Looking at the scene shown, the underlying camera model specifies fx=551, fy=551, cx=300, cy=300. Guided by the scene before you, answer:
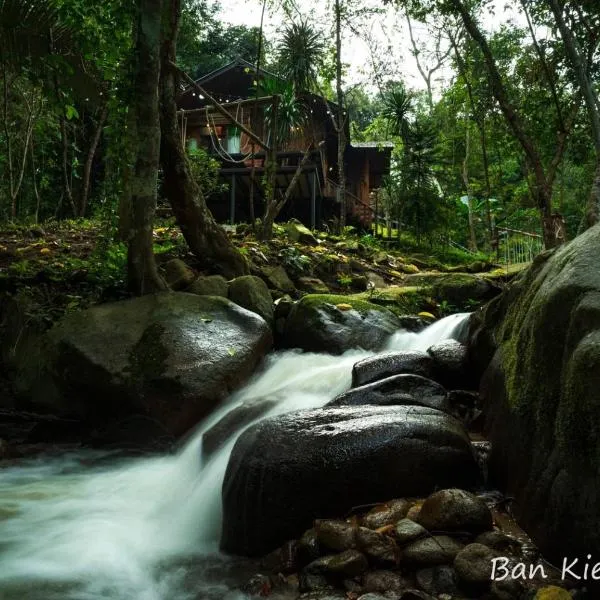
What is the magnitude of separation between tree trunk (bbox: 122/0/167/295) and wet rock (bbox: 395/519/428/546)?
4.90 m

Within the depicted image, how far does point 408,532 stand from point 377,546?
188 mm

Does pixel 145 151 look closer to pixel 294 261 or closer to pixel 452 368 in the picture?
pixel 294 261

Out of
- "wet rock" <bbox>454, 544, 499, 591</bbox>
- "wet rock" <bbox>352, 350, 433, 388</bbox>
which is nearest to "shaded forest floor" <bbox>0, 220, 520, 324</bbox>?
"wet rock" <bbox>352, 350, 433, 388</bbox>

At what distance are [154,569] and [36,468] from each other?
2.63m

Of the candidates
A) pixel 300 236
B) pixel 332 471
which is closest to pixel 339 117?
pixel 300 236

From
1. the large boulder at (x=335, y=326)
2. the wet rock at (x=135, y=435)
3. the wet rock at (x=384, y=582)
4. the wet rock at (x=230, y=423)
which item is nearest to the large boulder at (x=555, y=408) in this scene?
the wet rock at (x=384, y=582)

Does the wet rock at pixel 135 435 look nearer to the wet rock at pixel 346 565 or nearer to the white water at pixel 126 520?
the white water at pixel 126 520

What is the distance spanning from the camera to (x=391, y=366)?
5.41 metres

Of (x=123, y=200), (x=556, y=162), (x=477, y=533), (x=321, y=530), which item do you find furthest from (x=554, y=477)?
(x=556, y=162)

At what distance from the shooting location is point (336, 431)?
11.9 ft

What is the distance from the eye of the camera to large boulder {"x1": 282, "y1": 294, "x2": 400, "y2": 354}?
7422 millimetres

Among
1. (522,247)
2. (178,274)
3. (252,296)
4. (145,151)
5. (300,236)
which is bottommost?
(252,296)

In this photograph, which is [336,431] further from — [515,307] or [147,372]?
[147,372]

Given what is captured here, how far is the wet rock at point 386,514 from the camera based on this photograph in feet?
10.6
